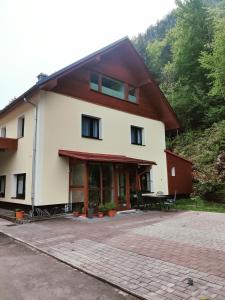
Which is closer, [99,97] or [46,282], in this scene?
[46,282]

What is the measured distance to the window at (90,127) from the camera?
43.9 feet

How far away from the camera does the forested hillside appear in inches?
782

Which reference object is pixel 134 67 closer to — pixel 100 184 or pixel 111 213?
pixel 100 184

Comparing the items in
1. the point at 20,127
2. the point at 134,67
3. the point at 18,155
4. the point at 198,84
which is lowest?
the point at 18,155

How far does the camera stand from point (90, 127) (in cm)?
1371

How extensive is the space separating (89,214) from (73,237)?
11.5ft

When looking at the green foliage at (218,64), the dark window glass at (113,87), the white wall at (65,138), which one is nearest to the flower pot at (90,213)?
the white wall at (65,138)

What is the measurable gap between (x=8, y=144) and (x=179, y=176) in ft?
38.5

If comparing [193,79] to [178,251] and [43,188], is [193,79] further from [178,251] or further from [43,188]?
Answer: [178,251]

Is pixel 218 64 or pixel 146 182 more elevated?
pixel 218 64

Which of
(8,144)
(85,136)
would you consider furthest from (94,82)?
(8,144)

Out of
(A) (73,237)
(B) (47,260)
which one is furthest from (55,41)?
(B) (47,260)

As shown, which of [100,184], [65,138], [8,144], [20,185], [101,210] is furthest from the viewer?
[8,144]

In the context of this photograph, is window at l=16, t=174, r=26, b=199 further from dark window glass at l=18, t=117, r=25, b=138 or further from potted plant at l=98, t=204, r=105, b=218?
potted plant at l=98, t=204, r=105, b=218
